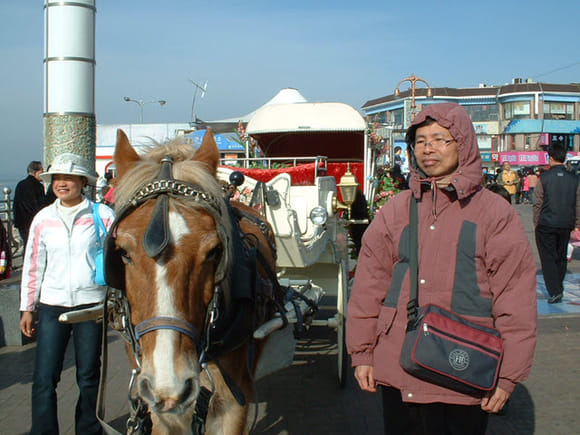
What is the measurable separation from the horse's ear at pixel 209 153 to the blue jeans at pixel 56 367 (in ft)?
4.66

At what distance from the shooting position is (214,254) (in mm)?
2287

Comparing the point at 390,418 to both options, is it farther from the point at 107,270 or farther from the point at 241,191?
the point at 241,191

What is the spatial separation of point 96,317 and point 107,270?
44.6 inches

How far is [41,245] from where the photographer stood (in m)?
3.47

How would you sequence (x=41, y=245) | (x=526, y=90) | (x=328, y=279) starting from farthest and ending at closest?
1. (x=526, y=90)
2. (x=328, y=279)
3. (x=41, y=245)

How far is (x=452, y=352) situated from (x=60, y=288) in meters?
2.44

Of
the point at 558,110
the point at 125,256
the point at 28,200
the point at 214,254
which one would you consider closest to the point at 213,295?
the point at 214,254

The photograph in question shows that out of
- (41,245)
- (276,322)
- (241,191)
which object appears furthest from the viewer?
(241,191)

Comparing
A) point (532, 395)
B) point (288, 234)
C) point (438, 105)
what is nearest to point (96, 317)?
point (288, 234)

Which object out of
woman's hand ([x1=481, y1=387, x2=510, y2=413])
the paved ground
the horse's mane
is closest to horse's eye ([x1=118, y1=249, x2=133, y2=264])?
the horse's mane

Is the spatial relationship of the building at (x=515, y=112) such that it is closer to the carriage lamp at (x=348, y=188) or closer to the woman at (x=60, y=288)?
the carriage lamp at (x=348, y=188)

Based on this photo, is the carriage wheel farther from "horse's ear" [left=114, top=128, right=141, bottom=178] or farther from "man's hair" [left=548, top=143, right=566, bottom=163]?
"man's hair" [left=548, top=143, right=566, bottom=163]

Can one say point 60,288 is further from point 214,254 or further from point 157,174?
point 214,254

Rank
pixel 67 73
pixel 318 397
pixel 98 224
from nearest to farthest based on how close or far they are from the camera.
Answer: pixel 98 224, pixel 318 397, pixel 67 73
